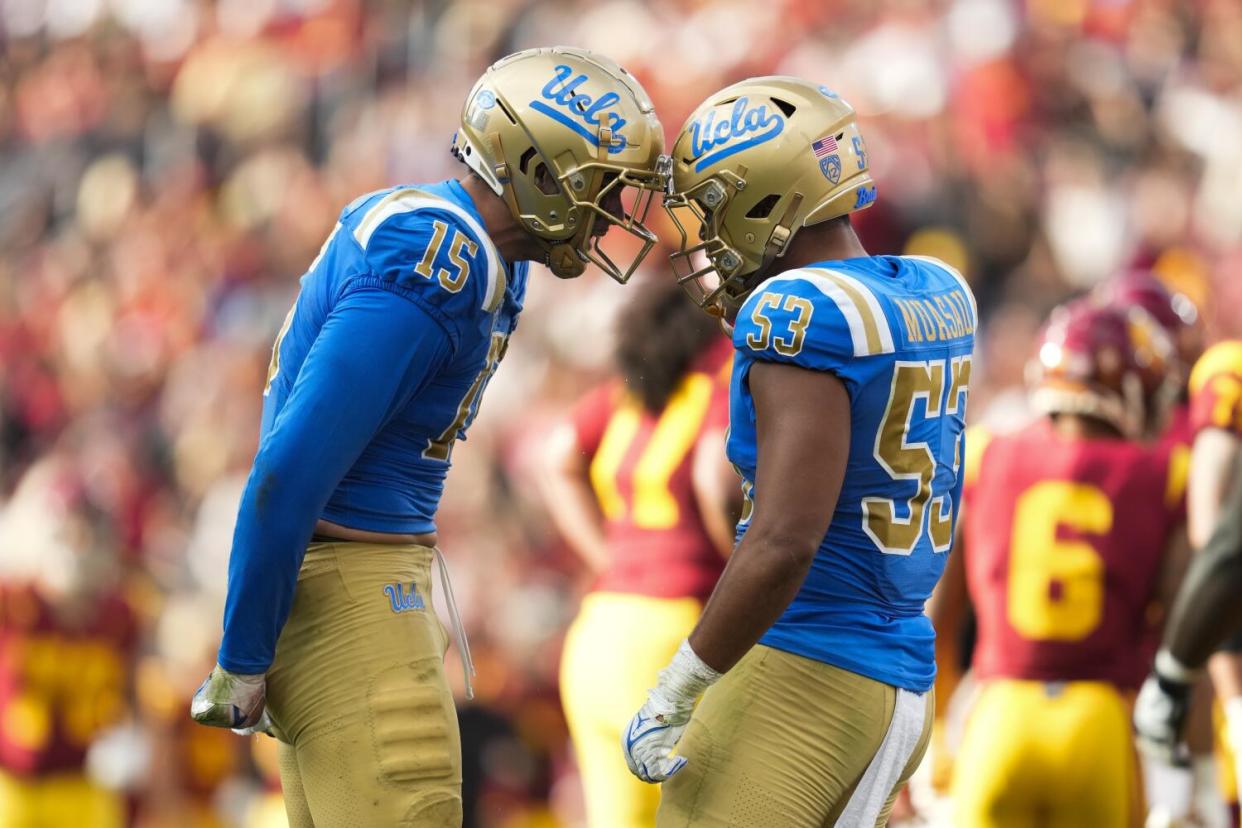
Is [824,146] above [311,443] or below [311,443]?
above

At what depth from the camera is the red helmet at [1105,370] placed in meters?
5.50

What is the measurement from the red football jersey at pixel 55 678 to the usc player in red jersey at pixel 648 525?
3244mm

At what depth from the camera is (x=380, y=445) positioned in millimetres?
3521

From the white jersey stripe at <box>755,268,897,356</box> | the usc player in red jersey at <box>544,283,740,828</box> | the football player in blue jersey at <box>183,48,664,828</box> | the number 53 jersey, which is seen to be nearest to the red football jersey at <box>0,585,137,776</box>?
the usc player in red jersey at <box>544,283,740,828</box>

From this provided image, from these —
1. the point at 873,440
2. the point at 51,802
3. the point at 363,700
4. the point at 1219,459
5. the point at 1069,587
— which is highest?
the point at 873,440

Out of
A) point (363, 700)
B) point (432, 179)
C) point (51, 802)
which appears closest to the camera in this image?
point (363, 700)

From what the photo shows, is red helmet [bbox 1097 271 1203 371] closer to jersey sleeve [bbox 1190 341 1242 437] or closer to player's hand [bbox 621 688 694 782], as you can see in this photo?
jersey sleeve [bbox 1190 341 1242 437]

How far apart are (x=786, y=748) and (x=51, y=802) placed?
555 centimetres

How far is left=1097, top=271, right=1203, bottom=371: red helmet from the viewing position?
20.3ft

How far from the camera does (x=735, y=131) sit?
3.56 meters

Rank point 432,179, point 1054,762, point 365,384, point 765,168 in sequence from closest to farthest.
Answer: point 365,384, point 765,168, point 1054,762, point 432,179

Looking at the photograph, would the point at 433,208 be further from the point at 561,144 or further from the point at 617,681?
the point at 617,681

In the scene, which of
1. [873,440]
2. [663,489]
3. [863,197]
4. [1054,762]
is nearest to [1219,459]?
[1054,762]

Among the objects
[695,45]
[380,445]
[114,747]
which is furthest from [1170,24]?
[380,445]
